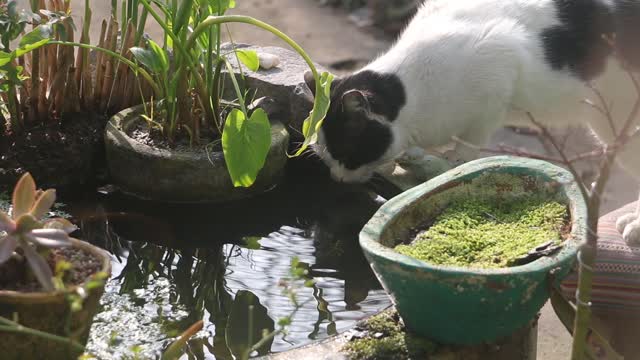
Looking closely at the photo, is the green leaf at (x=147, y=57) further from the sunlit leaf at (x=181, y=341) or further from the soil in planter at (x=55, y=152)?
the sunlit leaf at (x=181, y=341)

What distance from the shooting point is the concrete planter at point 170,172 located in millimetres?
2543

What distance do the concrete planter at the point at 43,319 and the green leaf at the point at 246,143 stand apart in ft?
2.27

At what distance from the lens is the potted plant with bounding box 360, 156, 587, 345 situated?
163 cm

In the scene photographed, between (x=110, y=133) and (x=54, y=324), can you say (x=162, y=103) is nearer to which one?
(x=110, y=133)

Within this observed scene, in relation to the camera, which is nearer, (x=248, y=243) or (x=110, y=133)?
(x=248, y=243)

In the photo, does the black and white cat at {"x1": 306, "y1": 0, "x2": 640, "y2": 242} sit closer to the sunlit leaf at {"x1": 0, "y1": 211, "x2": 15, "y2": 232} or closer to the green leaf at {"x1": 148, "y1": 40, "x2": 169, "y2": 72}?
the green leaf at {"x1": 148, "y1": 40, "x2": 169, "y2": 72}

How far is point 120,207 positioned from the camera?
101 inches

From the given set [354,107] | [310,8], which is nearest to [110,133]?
[354,107]

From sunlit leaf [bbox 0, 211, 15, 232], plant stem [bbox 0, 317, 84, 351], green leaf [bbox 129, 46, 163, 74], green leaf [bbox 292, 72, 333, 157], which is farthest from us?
green leaf [bbox 129, 46, 163, 74]

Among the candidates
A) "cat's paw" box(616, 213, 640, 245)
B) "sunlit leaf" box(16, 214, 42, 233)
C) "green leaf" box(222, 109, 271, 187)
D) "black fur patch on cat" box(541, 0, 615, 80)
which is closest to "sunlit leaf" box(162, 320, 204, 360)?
"sunlit leaf" box(16, 214, 42, 233)

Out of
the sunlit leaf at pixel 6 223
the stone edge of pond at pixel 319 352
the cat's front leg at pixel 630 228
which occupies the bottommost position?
the stone edge of pond at pixel 319 352

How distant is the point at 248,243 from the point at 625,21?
142 cm

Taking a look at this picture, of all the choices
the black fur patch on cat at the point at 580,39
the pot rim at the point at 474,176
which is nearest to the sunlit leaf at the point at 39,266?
the pot rim at the point at 474,176

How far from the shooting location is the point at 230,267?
229cm
